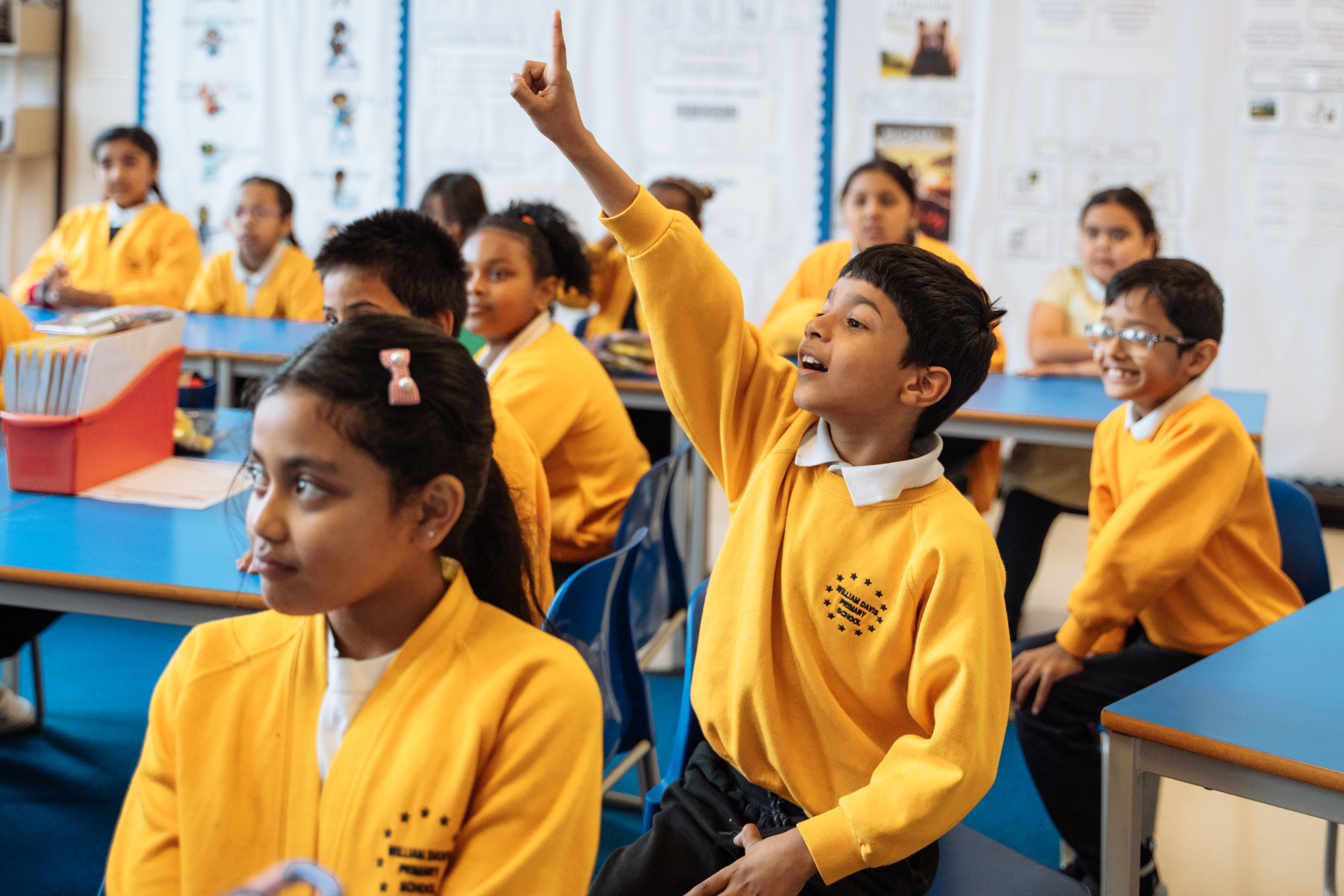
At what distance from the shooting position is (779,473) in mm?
1373

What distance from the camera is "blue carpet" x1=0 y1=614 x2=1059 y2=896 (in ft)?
6.72

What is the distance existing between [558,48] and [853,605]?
0.65 meters

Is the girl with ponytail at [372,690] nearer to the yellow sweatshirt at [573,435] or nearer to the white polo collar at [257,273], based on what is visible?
the yellow sweatshirt at [573,435]

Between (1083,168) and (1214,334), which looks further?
(1083,168)

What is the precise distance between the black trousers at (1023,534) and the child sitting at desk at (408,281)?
145 cm

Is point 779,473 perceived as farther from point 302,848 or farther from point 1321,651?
point 1321,651

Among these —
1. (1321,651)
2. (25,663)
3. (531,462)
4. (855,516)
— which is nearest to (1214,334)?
(1321,651)

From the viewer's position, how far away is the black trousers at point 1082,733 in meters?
1.79

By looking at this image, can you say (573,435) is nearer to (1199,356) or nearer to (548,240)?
(548,240)

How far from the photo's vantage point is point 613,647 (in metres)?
1.63

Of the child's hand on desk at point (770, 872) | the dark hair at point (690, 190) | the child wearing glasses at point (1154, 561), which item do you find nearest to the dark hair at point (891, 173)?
the dark hair at point (690, 190)

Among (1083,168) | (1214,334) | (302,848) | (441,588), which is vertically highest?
(1083,168)

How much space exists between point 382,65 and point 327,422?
504cm

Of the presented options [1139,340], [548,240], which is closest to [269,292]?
[548,240]
